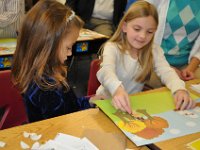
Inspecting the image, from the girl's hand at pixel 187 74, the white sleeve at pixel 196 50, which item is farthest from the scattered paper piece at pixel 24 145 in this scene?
the white sleeve at pixel 196 50

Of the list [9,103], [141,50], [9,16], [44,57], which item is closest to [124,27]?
[141,50]

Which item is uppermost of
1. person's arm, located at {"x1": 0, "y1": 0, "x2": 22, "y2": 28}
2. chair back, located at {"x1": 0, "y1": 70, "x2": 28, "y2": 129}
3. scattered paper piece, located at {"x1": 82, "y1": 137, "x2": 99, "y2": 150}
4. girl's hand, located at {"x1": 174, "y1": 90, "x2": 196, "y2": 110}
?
person's arm, located at {"x1": 0, "y1": 0, "x2": 22, "y2": 28}

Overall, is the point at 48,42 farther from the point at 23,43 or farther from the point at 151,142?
the point at 151,142

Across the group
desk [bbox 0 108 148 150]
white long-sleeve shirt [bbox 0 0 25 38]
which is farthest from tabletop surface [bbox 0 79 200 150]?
white long-sleeve shirt [bbox 0 0 25 38]

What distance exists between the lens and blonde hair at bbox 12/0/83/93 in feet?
3.75

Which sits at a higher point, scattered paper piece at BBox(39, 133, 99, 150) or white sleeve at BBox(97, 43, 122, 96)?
white sleeve at BBox(97, 43, 122, 96)

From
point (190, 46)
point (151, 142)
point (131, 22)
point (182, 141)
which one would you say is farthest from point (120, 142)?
point (190, 46)

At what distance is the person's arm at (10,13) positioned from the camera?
232 cm

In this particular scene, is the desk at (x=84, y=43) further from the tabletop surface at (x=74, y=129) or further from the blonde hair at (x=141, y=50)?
the tabletop surface at (x=74, y=129)

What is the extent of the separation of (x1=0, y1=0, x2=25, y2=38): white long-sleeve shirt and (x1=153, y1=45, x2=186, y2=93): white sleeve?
1.31 metres

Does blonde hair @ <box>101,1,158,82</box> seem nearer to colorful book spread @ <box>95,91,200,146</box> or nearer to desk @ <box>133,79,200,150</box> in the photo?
colorful book spread @ <box>95,91,200,146</box>

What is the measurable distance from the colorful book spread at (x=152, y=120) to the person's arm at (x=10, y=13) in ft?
4.90

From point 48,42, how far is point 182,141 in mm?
650

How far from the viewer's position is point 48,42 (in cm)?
115
